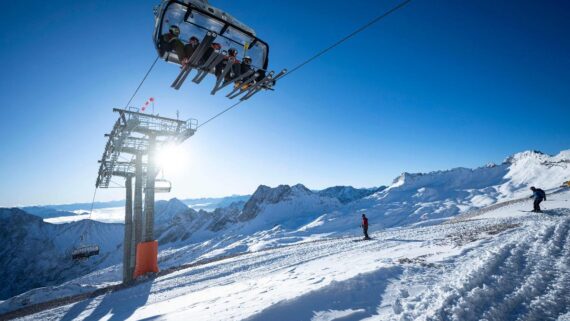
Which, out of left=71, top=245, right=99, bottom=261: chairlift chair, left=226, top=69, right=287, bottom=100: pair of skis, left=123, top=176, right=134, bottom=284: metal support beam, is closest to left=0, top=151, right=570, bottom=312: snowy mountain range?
left=123, top=176, right=134, bottom=284: metal support beam

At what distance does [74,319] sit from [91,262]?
683ft

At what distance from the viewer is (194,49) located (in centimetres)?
819

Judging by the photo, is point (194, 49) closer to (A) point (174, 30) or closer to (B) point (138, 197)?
(A) point (174, 30)

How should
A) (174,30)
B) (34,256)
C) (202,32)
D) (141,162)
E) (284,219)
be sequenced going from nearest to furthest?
(174,30) < (202,32) < (141,162) < (284,219) < (34,256)

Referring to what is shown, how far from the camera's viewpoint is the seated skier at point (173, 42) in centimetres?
790

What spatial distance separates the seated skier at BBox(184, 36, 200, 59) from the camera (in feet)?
26.6

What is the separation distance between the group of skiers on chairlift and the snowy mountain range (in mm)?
61626

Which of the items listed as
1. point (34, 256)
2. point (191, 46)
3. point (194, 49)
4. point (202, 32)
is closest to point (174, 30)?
point (191, 46)

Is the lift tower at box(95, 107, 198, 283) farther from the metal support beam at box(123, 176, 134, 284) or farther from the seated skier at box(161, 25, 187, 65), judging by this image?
the seated skier at box(161, 25, 187, 65)

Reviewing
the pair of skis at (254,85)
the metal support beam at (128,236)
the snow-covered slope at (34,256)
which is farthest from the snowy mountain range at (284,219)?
the pair of skis at (254,85)

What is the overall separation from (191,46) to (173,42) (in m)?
0.51

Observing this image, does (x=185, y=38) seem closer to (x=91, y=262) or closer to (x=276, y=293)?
(x=276, y=293)

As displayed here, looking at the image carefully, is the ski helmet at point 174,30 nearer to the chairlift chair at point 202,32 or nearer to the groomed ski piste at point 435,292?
the chairlift chair at point 202,32

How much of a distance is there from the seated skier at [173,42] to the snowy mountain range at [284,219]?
62645mm
